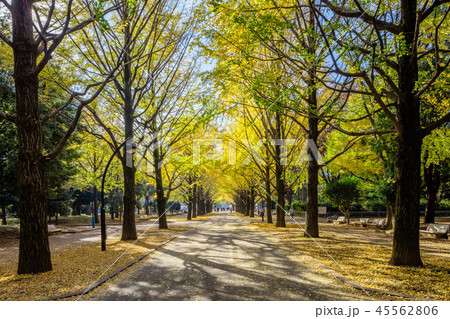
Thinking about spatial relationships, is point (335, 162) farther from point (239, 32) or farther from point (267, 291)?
point (267, 291)

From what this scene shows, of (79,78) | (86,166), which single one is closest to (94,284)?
(79,78)

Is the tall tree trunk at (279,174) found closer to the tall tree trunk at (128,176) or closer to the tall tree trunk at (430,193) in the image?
the tall tree trunk at (128,176)

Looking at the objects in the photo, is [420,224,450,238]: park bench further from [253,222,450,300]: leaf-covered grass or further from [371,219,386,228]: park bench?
[371,219,386,228]: park bench

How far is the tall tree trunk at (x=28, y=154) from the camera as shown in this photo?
647 centimetres

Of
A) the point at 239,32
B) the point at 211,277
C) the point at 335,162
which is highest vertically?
the point at 239,32

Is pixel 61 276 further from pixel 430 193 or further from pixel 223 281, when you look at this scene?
pixel 430 193

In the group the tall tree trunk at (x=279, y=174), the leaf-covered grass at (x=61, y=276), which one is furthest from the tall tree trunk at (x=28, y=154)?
the tall tree trunk at (x=279, y=174)

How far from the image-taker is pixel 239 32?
10242mm

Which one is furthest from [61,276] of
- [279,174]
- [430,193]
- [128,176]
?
[430,193]

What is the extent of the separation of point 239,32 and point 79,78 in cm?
773

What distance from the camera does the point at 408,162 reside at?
267 inches

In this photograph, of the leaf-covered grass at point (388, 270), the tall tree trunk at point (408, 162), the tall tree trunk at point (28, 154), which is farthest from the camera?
the tall tree trunk at point (408, 162)

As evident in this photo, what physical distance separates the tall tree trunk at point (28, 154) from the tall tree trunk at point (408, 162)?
8.88 metres

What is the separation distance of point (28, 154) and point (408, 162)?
946 centimetres
